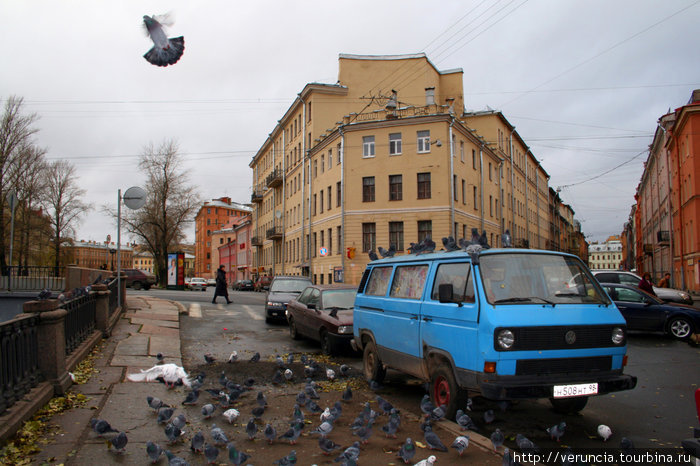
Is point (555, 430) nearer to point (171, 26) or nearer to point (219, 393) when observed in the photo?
point (219, 393)

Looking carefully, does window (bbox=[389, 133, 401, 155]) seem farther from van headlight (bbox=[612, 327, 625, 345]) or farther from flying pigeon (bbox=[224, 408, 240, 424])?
flying pigeon (bbox=[224, 408, 240, 424])

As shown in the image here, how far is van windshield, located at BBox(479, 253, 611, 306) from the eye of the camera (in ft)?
18.3

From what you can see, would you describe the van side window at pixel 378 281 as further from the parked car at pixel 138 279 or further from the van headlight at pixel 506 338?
the parked car at pixel 138 279

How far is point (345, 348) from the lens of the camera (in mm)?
10555

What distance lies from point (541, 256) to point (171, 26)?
4.65m

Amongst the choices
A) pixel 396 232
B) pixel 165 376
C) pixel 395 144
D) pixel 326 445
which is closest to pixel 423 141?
pixel 395 144

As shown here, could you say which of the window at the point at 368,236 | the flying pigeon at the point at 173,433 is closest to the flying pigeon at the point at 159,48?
the flying pigeon at the point at 173,433

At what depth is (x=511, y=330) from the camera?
516 cm

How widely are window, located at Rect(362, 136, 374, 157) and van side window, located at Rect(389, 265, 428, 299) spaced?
31.4 metres

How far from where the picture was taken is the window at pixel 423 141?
36.6m

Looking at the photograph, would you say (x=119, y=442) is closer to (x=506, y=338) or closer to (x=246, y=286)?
(x=506, y=338)

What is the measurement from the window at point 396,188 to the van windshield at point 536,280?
31.0 metres

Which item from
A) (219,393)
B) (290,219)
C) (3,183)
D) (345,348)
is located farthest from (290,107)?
(219,393)

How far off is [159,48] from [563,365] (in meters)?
5.09
